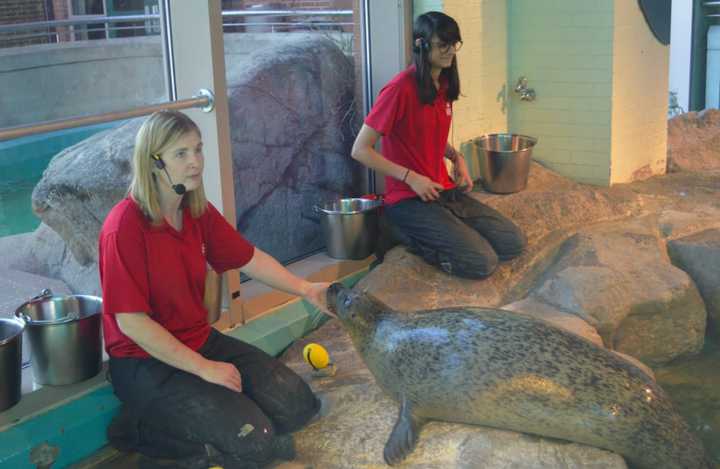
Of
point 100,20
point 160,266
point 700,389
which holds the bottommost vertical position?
point 700,389

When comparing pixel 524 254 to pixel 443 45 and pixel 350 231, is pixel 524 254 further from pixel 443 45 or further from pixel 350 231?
pixel 443 45

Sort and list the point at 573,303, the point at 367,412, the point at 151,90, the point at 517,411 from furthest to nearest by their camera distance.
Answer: the point at 573,303, the point at 151,90, the point at 367,412, the point at 517,411

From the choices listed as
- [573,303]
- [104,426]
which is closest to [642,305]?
[573,303]

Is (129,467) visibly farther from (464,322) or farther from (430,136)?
(430,136)

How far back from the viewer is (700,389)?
14.2 feet

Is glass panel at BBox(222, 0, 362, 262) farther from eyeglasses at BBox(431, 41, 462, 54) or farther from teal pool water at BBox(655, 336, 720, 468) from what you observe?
teal pool water at BBox(655, 336, 720, 468)

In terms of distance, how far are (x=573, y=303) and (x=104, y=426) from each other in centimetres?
227

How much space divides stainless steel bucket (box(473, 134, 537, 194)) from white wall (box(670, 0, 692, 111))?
4561 millimetres

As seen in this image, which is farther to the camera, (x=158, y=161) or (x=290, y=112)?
(x=290, y=112)

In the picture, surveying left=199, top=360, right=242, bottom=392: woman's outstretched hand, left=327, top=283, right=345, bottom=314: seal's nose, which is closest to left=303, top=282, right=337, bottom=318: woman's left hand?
left=327, top=283, right=345, bottom=314: seal's nose

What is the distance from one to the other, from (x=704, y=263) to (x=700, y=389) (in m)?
0.98

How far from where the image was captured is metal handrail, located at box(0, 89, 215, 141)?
3.28 meters

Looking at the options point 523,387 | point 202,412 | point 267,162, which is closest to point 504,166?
point 267,162

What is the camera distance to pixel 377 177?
18.5ft
